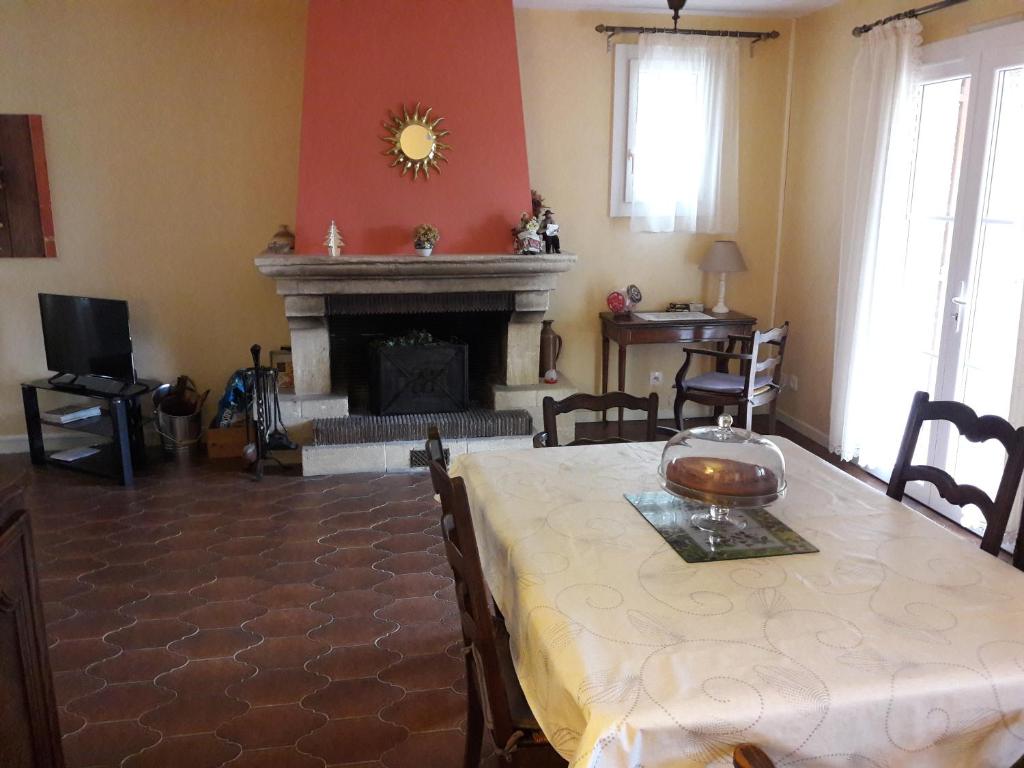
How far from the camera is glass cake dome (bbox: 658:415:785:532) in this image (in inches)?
68.9

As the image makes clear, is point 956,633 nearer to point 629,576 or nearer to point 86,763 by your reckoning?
point 629,576

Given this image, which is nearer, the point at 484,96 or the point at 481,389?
the point at 484,96

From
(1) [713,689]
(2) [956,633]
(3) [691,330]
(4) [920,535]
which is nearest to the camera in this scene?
(1) [713,689]

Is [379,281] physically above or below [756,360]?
above

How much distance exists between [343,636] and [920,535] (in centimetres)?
180

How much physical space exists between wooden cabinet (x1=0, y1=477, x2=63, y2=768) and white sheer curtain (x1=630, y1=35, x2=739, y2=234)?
4007 millimetres

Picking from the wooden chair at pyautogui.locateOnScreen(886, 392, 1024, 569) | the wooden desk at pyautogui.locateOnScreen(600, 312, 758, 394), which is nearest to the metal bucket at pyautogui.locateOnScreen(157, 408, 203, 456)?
the wooden desk at pyautogui.locateOnScreen(600, 312, 758, 394)

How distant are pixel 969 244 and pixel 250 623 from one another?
3.29 m

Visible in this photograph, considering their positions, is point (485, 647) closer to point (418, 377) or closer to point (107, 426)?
point (418, 377)

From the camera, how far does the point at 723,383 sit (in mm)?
4410

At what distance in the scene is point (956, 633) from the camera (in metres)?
1.38

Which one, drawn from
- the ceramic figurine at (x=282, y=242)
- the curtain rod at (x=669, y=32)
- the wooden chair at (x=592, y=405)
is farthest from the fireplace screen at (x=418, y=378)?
the curtain rod at (x=669, y=32)

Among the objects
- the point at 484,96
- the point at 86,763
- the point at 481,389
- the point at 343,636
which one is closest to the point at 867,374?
the point at 481,389

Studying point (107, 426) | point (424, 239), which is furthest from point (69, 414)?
point (424, 239)
